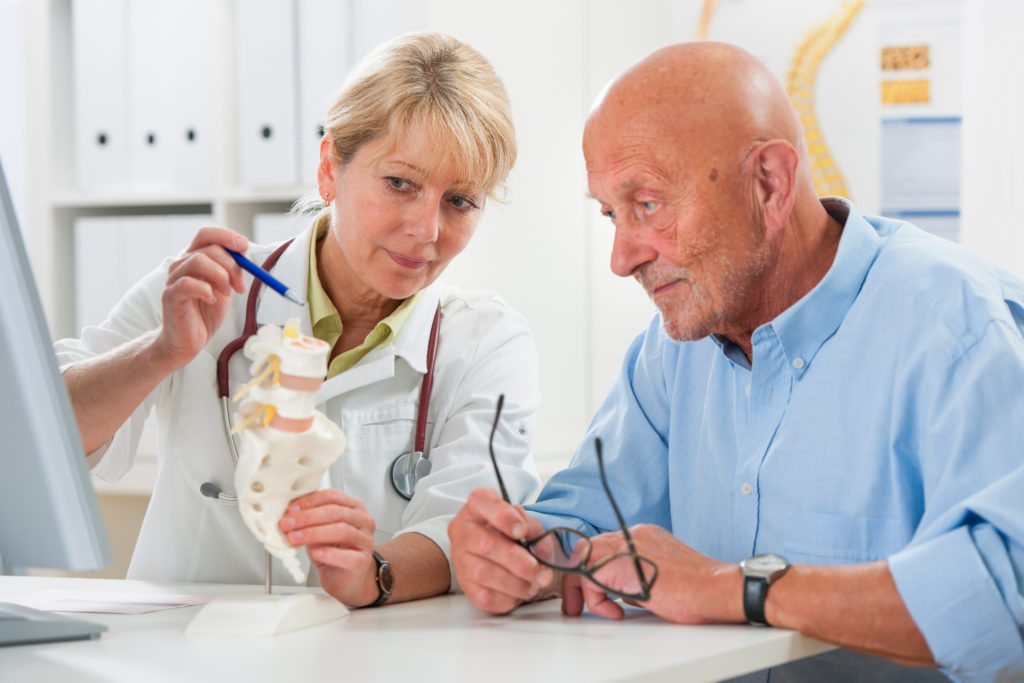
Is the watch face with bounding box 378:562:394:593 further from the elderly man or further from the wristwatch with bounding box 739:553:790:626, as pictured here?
the wristwatch with bounding box 739:553:790:626

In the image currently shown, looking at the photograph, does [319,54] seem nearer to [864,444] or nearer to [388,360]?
[388,360]

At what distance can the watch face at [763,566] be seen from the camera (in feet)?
3.42

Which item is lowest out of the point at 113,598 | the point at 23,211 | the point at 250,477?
the point at 113,598

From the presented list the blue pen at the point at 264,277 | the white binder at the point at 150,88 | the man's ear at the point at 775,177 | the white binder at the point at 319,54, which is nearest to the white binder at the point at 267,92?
the white binder at the point at 319,54

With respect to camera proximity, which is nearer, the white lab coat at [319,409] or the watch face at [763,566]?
the watch face at [763,566]

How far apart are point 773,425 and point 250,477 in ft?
1.91

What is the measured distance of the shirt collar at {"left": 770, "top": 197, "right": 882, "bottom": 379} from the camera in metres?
1.23

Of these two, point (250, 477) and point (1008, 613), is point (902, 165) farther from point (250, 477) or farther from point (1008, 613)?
point (250, 477)

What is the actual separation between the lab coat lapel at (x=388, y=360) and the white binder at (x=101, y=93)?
1.33 metres

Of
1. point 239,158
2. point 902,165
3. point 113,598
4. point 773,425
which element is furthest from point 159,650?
point 902,165

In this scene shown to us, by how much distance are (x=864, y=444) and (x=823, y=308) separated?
159 mm

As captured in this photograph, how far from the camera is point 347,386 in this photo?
58.8 inches

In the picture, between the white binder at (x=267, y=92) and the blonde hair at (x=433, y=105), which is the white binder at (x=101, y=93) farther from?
the blonde hair at (x=433, y=105)

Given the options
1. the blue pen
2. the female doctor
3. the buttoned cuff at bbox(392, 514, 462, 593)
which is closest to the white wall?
the female doctor
